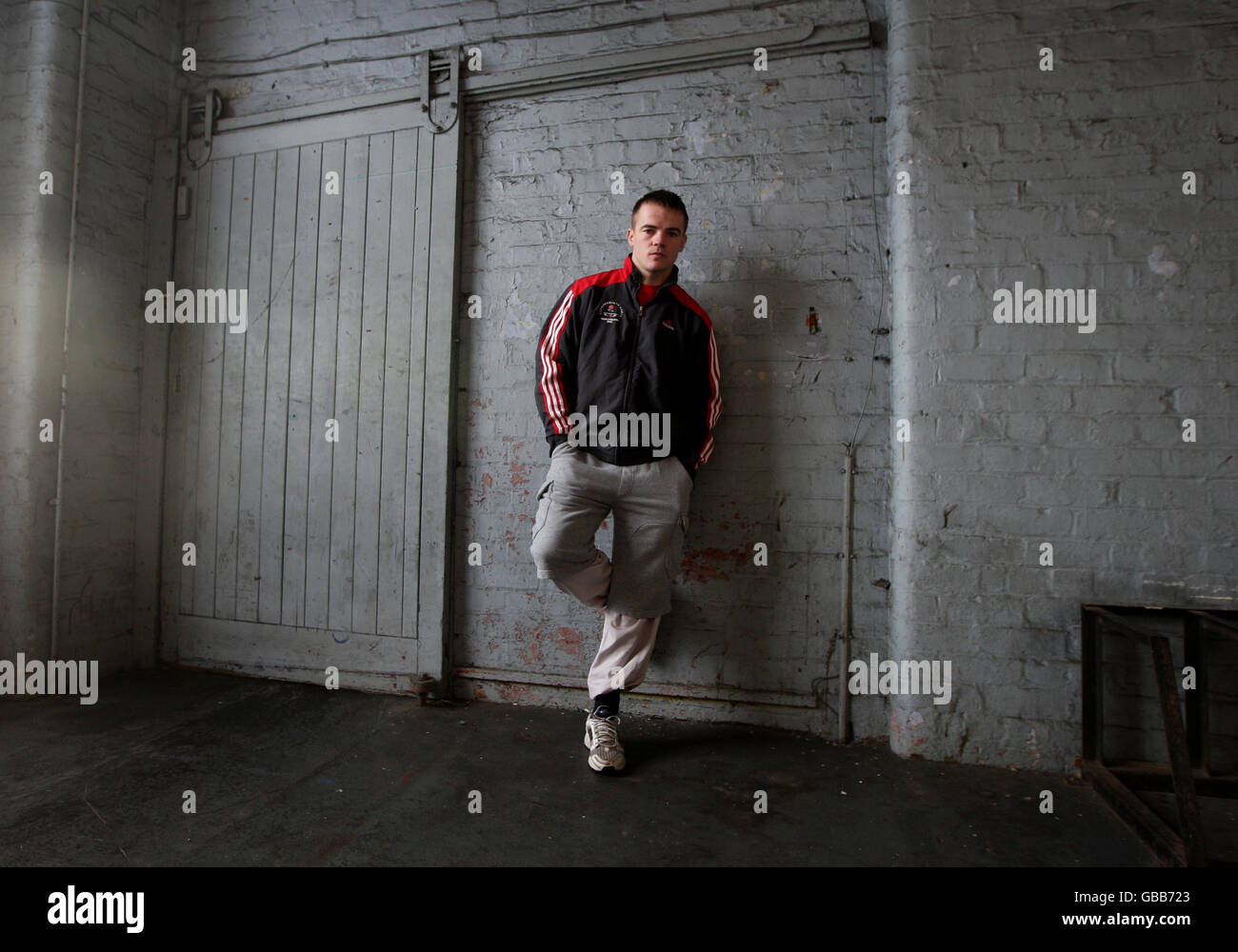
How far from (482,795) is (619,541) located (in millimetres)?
867

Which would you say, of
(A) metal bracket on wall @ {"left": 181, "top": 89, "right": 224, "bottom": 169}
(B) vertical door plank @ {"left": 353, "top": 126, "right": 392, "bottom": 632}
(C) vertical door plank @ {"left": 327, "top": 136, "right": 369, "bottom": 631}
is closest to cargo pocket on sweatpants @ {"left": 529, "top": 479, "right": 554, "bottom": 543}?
(B) vertical door plank @ {"left": 353, "top": 126, "right": 392, "bottom": 632}

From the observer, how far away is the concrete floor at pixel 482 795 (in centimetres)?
167

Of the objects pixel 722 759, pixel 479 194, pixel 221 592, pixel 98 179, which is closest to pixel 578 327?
pixel 479 194

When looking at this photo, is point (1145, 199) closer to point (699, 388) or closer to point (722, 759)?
point (699, 388)

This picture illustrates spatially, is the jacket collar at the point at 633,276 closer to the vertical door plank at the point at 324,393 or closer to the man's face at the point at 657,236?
the man's face at the point at 657,236

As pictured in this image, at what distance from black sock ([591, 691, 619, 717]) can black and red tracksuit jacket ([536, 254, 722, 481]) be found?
2.54 ft

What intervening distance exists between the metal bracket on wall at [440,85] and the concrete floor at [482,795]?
7.68 feet

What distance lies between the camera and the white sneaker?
2102mm

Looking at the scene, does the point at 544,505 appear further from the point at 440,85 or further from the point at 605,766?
the point at 440,85

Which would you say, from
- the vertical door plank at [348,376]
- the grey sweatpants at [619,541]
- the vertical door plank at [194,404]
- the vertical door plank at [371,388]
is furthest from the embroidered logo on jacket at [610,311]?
the vertical door plank at [194,404]

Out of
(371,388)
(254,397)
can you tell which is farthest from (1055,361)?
(254,397)

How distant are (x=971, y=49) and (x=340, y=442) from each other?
2.70 m

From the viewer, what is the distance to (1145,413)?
6.86 feet

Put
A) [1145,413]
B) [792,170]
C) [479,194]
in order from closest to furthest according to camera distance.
Answer: [1145,413], [792,170], [479,194]
